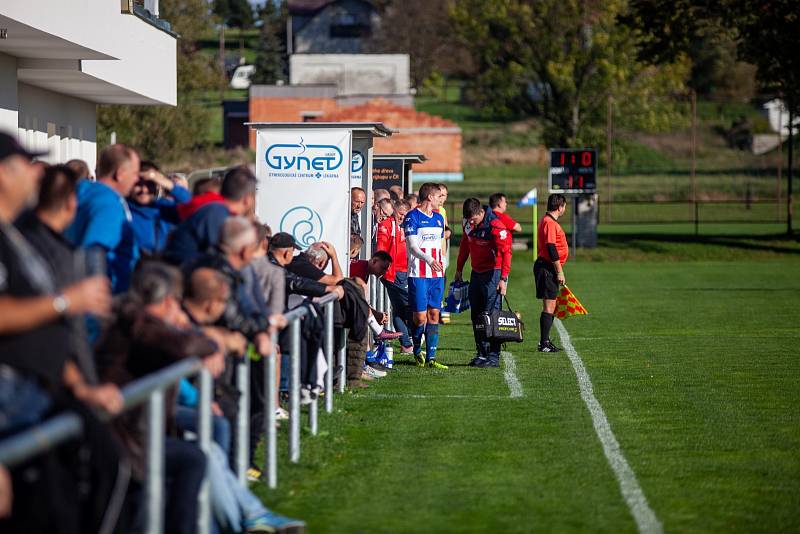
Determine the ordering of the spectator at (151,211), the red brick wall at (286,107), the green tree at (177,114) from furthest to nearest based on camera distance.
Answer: the red brick wall at (286,107) < the green tree at (177,114) < the spectator at (151,211)

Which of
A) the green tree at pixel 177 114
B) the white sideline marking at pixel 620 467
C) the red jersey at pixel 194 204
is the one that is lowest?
the white sideline marking at pixel 620 467

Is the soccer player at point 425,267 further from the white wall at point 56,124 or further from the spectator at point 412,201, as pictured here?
the white wall at point 56,124

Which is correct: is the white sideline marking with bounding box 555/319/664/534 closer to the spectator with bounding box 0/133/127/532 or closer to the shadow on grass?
the spectator with bounding box 0/133/127/532

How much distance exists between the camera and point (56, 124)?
2358 centimetres

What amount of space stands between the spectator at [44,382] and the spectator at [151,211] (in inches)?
141

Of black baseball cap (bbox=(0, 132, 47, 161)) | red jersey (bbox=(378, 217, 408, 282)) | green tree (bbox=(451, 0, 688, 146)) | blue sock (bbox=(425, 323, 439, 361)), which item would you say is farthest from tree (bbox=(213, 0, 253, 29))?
black baseball cap (bbox=(0, 132, 47, 161))

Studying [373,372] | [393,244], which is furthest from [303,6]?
[373,372]

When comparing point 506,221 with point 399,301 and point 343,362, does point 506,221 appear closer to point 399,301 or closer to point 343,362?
point 399,301

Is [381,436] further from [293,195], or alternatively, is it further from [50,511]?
[50,511]

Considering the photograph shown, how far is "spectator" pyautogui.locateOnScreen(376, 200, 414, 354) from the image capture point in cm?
1593

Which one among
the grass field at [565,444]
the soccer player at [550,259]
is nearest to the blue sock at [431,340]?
the grass field at [565,444]

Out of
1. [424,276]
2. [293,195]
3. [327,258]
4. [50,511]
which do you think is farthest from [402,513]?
[424,276]

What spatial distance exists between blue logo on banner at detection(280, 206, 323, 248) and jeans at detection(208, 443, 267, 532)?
640 centimetres

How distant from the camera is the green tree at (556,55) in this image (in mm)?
50375
